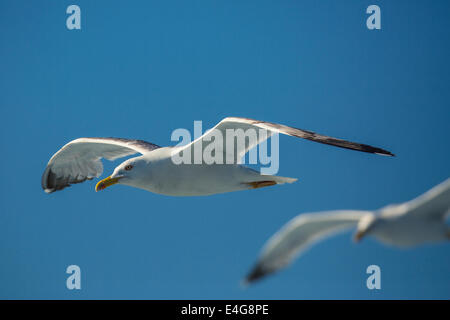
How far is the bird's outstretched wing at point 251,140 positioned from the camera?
6.37 metres

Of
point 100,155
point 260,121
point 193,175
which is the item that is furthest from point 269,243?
point 100,155

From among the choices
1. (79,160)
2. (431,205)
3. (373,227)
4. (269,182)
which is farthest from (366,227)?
(79,160)

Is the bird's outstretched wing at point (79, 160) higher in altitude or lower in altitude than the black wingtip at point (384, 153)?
higher

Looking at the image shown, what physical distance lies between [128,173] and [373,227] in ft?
11.3

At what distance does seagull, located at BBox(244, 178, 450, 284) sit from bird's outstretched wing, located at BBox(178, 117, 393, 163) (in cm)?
82

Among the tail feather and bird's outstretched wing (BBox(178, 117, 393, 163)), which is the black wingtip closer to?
bird's outstretched wing (BBox(178, 117, 393, 163))

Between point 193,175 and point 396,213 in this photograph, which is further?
point 193,175

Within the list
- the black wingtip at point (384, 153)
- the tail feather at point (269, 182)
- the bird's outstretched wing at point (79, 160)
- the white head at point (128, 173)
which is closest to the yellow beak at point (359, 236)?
the black wingtip at point (384, 153)

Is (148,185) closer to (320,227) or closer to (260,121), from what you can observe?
(260,121)

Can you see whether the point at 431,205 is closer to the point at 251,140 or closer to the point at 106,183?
the point at 251,140

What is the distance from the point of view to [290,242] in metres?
5.74

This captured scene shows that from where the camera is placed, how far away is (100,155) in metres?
9.99

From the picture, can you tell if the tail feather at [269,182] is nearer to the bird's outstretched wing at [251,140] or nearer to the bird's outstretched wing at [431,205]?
the bird's outstretched wing at [251,140]

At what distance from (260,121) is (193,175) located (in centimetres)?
122
